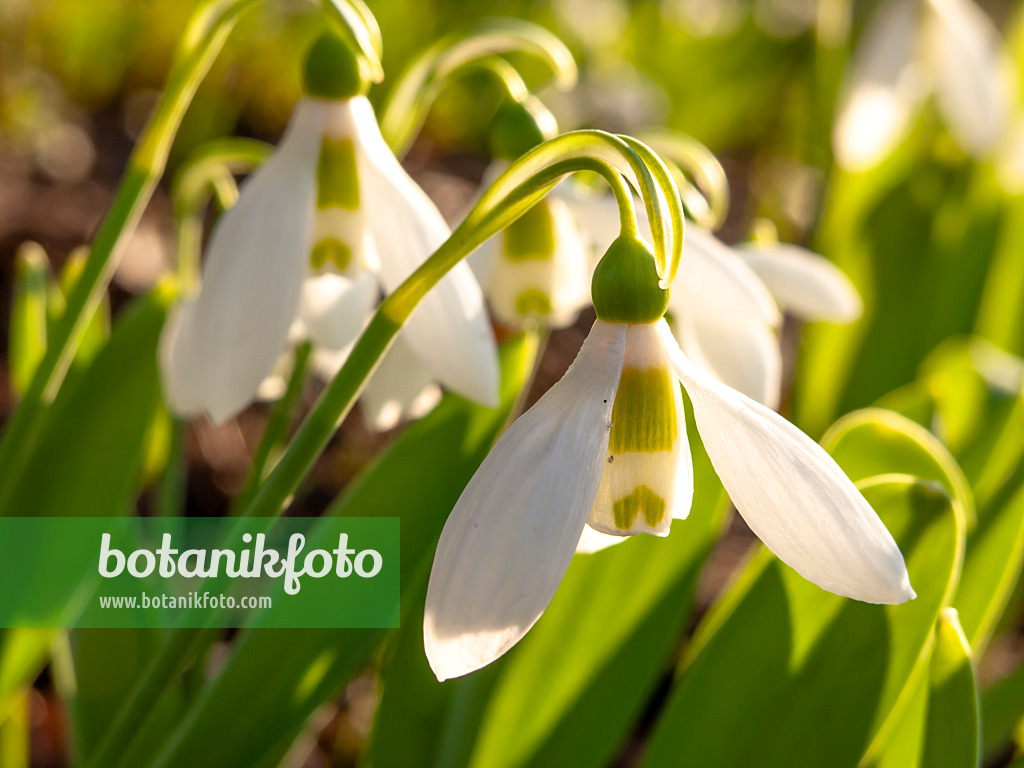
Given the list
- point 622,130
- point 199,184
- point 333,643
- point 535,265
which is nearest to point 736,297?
point 535,265

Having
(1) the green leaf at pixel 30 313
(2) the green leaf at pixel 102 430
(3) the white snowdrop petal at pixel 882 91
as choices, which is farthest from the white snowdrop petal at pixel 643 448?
(3) the white snowdrop petal at pixel 882 91

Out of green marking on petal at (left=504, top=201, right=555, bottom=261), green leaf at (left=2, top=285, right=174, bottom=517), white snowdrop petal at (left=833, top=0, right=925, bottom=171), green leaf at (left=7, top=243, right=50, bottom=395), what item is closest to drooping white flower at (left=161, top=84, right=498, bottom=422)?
green marking on petal at (left=504, top=201, right=555, bottom=261)

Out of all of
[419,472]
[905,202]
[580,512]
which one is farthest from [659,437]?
[905,202]

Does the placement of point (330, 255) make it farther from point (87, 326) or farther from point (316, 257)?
point (87, 326)

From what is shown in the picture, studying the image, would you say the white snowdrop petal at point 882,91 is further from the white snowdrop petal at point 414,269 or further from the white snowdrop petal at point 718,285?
the white snowdrop petal at point 414,269

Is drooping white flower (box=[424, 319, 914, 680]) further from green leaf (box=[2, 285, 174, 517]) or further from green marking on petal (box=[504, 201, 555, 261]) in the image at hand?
green leaf (box=[2, 285, 174, 517])
